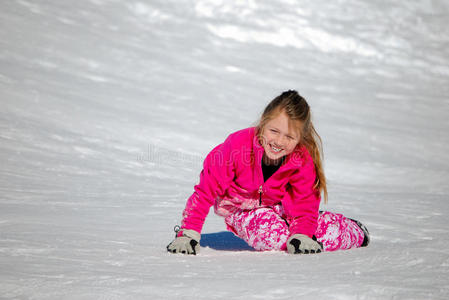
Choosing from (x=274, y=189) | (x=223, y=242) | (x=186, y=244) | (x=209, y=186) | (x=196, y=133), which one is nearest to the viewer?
(x=186, y=244)

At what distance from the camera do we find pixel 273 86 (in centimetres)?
881

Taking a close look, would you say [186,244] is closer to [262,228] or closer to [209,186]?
[209,186]

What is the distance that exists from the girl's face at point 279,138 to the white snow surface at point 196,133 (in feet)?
1.53

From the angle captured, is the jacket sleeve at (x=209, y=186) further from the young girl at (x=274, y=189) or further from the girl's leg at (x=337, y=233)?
the girl's leg at (x=337, y=233)

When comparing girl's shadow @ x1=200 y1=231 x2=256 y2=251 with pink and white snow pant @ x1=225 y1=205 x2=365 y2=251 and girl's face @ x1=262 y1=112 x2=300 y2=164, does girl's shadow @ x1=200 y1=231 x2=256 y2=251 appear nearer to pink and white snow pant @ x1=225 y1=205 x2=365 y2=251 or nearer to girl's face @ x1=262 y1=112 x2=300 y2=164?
pink and white snow pant @ x1=225 y1=205 x2=365 y2=251

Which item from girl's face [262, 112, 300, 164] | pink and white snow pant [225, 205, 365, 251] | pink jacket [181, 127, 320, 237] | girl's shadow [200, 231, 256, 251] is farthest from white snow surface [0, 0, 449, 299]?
girl's face [262, 112, 300, 164]

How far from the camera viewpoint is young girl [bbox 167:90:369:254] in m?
2.52

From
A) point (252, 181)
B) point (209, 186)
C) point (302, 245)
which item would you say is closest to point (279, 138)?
point (252, 181)

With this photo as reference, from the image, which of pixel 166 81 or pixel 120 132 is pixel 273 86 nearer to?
pixel 166 81

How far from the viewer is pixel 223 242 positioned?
9.87 feet

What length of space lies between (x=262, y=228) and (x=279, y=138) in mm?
451

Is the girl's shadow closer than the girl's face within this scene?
No

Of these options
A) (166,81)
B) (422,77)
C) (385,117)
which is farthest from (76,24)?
(422,77)

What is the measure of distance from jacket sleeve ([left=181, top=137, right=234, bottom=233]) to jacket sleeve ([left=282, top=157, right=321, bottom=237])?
32cm
